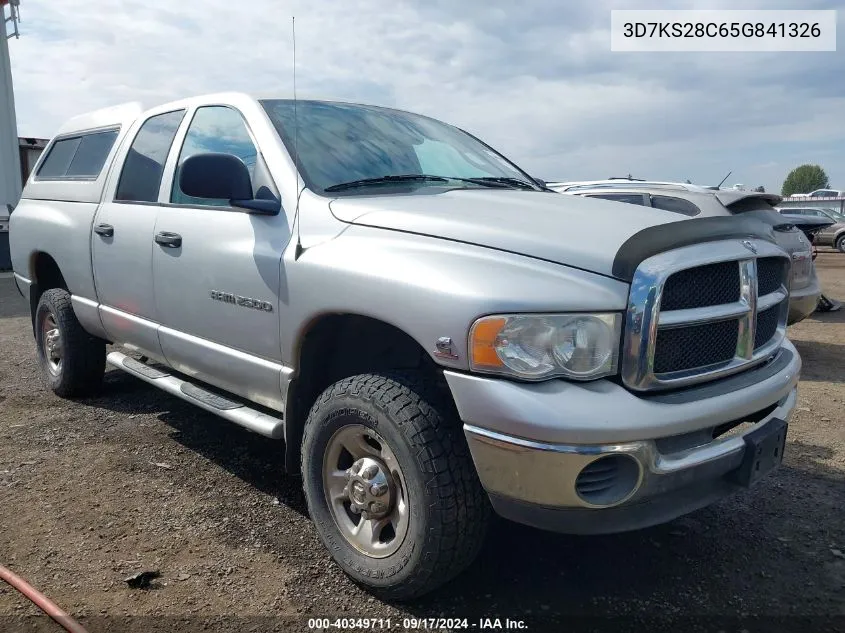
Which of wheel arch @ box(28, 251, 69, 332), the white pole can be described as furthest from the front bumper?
the white pole

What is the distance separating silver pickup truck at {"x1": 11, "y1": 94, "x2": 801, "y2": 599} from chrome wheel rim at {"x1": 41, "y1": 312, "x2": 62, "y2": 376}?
1.61 metres

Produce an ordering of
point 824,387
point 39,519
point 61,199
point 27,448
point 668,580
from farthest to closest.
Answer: point 824,387 < point 61,199 < point 27,448 < point 39,519 < point 668,580

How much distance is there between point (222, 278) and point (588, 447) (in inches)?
72.8

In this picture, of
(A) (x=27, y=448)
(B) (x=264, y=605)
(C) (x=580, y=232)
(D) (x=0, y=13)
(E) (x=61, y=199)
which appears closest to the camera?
(C) (x=580, y=232)

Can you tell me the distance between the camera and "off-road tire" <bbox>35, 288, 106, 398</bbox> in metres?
4.73

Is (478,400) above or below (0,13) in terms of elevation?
below

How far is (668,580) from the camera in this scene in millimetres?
2738

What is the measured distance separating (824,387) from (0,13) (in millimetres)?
21518

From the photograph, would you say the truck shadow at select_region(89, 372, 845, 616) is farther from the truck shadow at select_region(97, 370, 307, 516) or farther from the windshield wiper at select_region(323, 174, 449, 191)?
the windshield wiper at select_region(323, 174, 449, 191)

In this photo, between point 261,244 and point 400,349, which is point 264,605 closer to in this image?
point 400,349

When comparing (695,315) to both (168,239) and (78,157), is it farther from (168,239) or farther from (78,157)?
(78,157)

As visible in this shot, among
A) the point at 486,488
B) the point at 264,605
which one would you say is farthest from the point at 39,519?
the point at 486,488

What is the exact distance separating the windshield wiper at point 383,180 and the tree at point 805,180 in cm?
11600

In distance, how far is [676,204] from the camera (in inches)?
267
